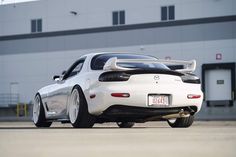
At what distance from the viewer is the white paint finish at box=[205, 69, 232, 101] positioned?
1259 inches

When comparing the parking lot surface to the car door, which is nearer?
the parking lot surface

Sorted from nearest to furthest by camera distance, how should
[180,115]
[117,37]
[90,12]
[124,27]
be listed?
[180,115] → [124,27] → [117,37] → [90,12]

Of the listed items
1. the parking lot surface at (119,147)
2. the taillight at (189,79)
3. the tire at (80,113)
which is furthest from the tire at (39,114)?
the parking lot surface at (119,147)

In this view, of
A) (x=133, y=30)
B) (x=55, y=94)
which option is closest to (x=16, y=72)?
(x=133, y=30)

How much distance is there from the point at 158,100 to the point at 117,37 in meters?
26.9

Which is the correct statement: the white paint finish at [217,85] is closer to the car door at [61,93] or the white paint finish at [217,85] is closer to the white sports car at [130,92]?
the car door at [61,93]

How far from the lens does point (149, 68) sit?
8812 millimetres

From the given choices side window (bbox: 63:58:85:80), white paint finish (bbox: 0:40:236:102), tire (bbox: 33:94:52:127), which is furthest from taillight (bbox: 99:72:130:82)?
white paint finish (bbox: 0:40:236:102)

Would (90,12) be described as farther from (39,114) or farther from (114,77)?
(114,77)

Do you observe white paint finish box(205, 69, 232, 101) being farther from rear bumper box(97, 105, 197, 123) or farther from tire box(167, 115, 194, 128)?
rear bumper box(97, 105, 197, 123)

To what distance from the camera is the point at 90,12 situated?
120 feet

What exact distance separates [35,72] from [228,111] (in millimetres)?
14146

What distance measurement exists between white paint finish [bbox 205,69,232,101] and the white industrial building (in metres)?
0.06

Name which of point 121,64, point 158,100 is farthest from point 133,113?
point 121,64
